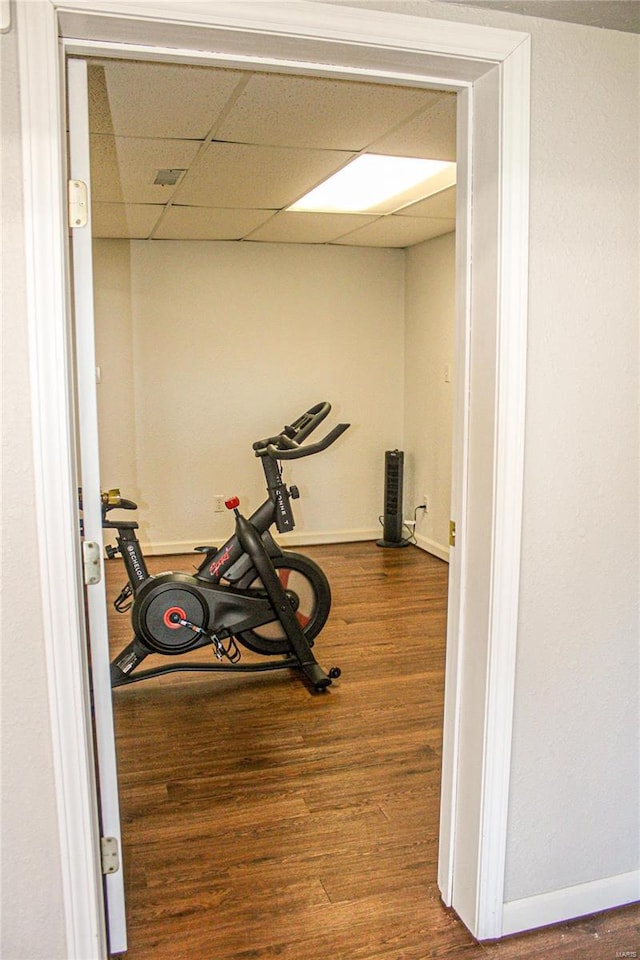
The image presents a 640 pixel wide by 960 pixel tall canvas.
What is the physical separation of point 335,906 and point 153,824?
717 millimetres

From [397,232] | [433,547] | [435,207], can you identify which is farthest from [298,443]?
[433,547]

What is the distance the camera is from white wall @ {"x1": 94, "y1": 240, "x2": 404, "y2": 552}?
5.86m

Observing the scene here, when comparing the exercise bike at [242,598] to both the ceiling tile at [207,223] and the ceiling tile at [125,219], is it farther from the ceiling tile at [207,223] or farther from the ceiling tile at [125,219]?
the ceiling tile at [125,219]

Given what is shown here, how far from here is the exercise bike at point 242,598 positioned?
3459 mm

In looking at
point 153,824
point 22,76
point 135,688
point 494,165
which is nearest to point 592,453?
point 494,165

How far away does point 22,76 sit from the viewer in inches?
57.1

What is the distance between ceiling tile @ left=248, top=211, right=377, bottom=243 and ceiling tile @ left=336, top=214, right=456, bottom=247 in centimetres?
12

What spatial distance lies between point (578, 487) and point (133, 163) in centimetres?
262

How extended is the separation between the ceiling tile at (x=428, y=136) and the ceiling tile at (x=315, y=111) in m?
0.06

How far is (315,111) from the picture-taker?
9.27 ft

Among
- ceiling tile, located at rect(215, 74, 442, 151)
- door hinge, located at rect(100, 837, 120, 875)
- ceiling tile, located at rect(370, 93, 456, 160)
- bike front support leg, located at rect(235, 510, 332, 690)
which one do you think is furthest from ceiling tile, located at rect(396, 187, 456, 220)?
door hinge, located at rect(100, 837, 120, 875)

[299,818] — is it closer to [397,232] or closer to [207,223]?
[207,223]

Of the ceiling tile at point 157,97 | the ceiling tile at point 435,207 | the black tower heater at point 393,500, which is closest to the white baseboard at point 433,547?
the black tower heater at point 393,500

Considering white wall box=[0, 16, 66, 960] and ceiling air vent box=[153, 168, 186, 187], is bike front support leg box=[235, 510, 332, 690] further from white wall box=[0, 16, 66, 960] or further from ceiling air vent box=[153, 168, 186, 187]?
white wall box=[0, 16, 66, 960]
